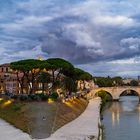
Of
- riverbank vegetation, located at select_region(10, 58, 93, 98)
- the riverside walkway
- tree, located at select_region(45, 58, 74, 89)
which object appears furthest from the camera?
tree, located at select_region(45, 58, 74, 89)

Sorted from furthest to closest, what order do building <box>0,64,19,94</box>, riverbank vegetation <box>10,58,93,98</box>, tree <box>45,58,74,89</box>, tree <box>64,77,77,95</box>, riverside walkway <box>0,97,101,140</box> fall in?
building <box>0,64,19,94</box>
tree <box>64,77,77,95</box>
tree <box>45,58,74,89</box>
riverbank vegetation <box>10,58,93,98</box>
riverside walkway <box>0,97,101,140</box>

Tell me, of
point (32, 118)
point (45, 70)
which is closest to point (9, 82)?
point (45, 70)

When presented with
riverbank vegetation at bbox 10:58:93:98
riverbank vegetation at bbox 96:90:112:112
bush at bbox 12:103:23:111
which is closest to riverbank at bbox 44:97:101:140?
bush at bbox 12:103:23:111

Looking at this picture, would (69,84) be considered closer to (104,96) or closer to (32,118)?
(104,96)

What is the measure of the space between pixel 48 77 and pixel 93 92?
44.3 m

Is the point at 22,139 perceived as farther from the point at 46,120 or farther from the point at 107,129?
the point at 107,129

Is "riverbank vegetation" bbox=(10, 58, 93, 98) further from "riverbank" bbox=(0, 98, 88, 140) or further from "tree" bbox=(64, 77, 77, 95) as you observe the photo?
"riverbank" bbox=(0, 98, 88, 140)

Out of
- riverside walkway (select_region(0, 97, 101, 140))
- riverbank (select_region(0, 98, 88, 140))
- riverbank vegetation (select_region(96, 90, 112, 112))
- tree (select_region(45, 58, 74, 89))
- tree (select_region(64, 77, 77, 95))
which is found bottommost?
riverside walkway (select_region(0, 97, 101, 140))

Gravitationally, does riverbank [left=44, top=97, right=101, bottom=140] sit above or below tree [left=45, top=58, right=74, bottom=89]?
below

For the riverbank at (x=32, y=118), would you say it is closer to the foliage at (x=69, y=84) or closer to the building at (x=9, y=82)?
the foliage at (x=69, y=84)

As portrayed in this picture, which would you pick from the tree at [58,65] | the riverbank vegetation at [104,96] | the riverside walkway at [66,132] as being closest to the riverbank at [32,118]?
the riverside walkway at [66,132]

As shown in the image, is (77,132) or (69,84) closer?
(77,132)

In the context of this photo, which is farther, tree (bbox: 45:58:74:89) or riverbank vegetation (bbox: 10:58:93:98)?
tree (bbox: 45:58:74:89)

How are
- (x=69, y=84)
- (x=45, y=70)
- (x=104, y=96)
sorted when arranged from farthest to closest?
(x=104, y=96) < (x=69, y=84) < (x=45, y=70)
